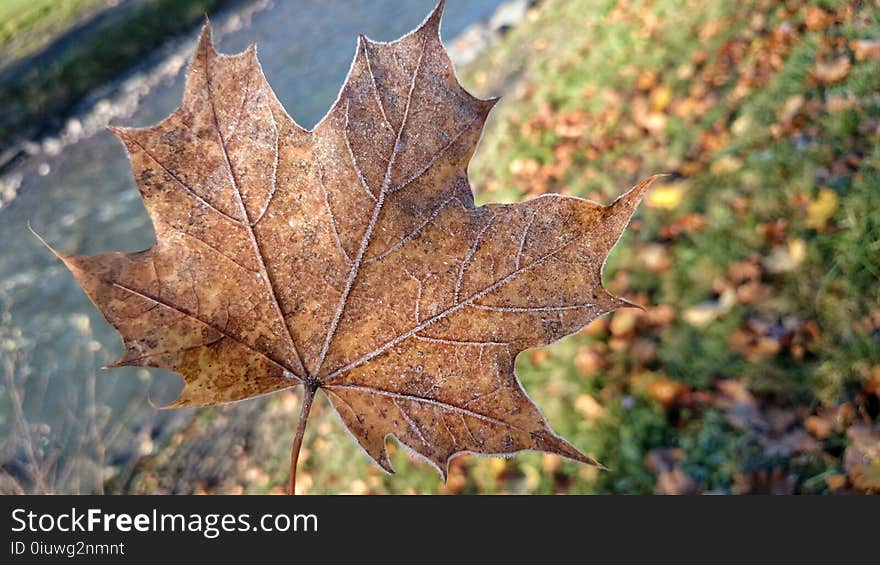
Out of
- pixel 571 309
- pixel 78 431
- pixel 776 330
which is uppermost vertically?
pixel 78 431

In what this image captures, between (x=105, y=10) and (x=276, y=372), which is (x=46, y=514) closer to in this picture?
(x=276, y=372)

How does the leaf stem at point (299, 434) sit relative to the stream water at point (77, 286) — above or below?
below

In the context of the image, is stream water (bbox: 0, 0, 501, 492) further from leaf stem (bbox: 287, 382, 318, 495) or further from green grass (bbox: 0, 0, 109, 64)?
leaf stem (bbox: 287, 382, 318, 495)

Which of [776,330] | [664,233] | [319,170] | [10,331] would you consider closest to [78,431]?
[10,331]

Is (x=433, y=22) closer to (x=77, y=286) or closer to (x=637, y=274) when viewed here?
(x=637, y=274)

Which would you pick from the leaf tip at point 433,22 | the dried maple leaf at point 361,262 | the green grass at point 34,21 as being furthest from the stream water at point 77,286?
the leaf tip at point 433,22

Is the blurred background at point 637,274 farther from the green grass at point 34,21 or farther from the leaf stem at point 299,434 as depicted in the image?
the green grass at point 34,21

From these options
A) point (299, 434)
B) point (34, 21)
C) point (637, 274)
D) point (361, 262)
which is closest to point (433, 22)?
point (361, 262)
